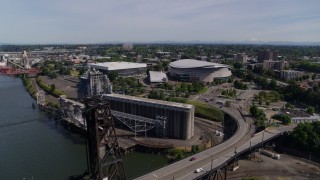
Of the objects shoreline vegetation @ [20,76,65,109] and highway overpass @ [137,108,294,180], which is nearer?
highway overpass @ [137,108,294,180]

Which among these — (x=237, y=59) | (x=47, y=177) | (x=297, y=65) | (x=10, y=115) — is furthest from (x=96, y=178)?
(x=237, y=59)

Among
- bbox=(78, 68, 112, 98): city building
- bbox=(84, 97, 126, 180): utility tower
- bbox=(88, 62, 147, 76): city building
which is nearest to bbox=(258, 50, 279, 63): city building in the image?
bbox=(88, 62, 147, 76): city building

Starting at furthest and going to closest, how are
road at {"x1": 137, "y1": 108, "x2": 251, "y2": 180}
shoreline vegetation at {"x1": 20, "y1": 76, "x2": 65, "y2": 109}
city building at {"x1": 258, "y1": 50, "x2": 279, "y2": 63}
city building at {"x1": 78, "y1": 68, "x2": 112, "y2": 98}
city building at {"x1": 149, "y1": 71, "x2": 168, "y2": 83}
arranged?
city building at {"x1": 258, "y1": 50, "x2": 279, "y2": 63} → city building at {"x1": 149, "y1": 71, "x2": 168, "y2": 83} → shoreline vegetation at {"x1": 20, "y1": 76, "x2": 65, "y2": 109} → city building at {"x1": 78, "y1": 68, "x2": 112, "y2": 98} → road at {"x1": 137, "y1": 108, "x2": 251, "y2": 180}

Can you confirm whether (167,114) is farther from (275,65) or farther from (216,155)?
(275,65)

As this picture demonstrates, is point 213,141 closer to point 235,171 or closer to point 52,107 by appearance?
point 235,171

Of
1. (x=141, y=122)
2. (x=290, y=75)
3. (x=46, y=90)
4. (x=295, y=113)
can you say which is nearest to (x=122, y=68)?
(x=46, y=90)

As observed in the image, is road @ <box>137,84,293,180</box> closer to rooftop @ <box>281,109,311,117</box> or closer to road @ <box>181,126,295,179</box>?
road @ <box>181,126,295,179</box>
